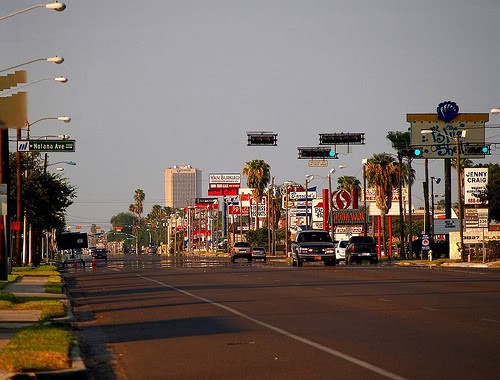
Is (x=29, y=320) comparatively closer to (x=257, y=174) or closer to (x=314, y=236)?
(x=314, y=236)

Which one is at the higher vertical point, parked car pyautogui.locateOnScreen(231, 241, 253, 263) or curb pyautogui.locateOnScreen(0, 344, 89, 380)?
parked car pyautogui.locateOnScreen(231, 241, 253, 263)

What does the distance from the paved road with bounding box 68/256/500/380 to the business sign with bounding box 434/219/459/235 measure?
51.3 metres

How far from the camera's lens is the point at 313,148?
3209 inches

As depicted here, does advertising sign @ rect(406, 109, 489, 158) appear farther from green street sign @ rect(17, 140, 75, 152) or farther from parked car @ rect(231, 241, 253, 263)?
green street sign @ rect(17, 140, 75, 152)

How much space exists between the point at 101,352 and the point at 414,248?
83728mm

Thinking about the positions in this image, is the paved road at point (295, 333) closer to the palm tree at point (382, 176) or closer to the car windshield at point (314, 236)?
the car windshield at point (314, 236)

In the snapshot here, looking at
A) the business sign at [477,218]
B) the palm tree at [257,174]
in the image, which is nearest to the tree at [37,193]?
the business sign at [477,218]

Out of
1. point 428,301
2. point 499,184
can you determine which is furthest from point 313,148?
point 428,301

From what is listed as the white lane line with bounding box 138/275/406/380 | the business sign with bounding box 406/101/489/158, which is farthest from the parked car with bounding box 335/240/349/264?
the white lane line with bounding box 138/275/406/380

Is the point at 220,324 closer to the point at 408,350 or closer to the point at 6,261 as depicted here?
the point at 408,350

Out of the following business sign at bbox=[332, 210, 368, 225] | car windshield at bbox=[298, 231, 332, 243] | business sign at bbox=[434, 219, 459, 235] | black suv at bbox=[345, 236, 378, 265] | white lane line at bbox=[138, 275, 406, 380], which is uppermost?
business sign at bbox=[332, 210, 368, 225]

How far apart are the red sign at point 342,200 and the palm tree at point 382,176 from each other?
54.8ft

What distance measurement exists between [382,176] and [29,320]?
8040 centimetres

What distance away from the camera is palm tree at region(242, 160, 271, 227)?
148m
